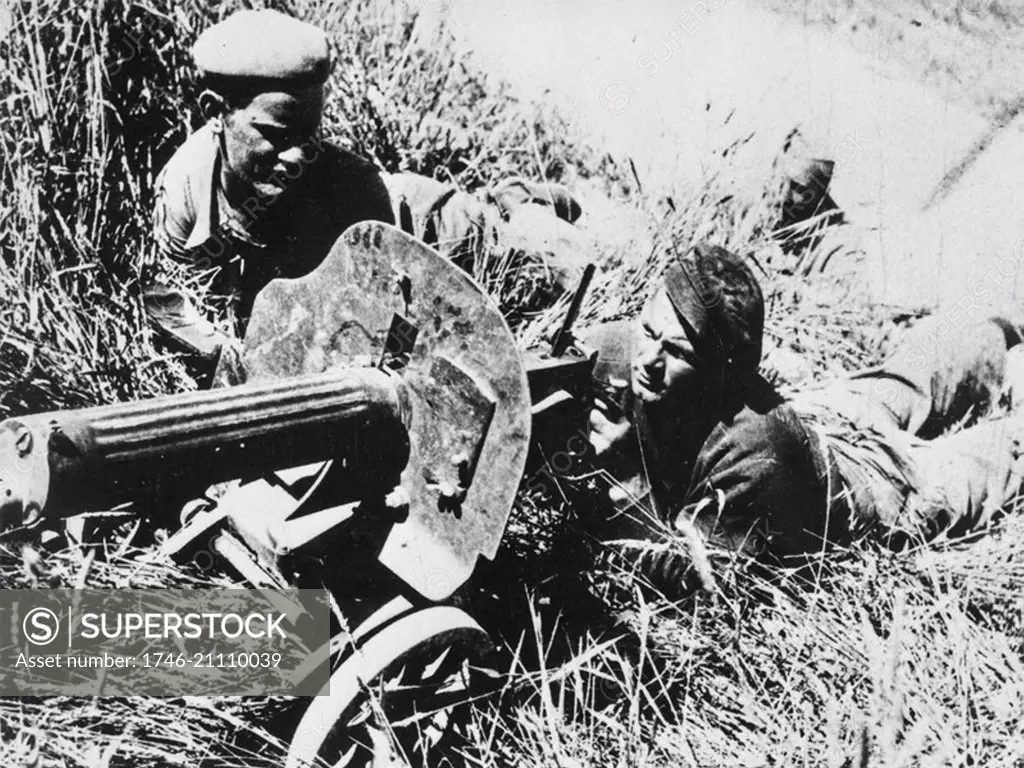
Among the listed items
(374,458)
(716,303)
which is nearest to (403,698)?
(374,458)

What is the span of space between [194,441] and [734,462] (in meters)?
2.02

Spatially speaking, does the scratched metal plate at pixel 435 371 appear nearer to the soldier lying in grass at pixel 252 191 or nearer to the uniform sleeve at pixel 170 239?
the soldier lying in grass at pixel 252 191

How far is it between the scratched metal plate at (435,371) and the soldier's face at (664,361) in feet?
3.38

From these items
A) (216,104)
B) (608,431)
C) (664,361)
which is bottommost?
(608,431)

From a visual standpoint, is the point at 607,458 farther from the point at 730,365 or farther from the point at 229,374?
the point at 229,374

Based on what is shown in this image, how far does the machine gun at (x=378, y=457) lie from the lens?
2.41 m

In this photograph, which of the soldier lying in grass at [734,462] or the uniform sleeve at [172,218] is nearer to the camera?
the soldier lying in grass at [734,462]

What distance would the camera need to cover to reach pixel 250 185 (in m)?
3.54

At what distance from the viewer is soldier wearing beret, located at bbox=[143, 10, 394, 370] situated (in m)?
3.36

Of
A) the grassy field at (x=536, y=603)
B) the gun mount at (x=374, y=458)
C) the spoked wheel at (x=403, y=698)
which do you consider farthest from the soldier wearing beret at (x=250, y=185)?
the spoked wheel at (x=403, y=698)

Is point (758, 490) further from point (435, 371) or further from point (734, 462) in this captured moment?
point (435, 371)

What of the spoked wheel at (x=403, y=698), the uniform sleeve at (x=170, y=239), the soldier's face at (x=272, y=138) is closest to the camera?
the spoked wheel at (x=403, y=698)

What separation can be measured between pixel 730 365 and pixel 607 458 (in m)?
0.58

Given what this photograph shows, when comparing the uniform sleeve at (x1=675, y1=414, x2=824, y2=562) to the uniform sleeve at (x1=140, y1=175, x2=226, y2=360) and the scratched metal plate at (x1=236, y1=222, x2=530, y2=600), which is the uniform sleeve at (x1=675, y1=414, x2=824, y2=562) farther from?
the uniform sleeve at (x1=140, y1=175, x2=226, y2=360)
